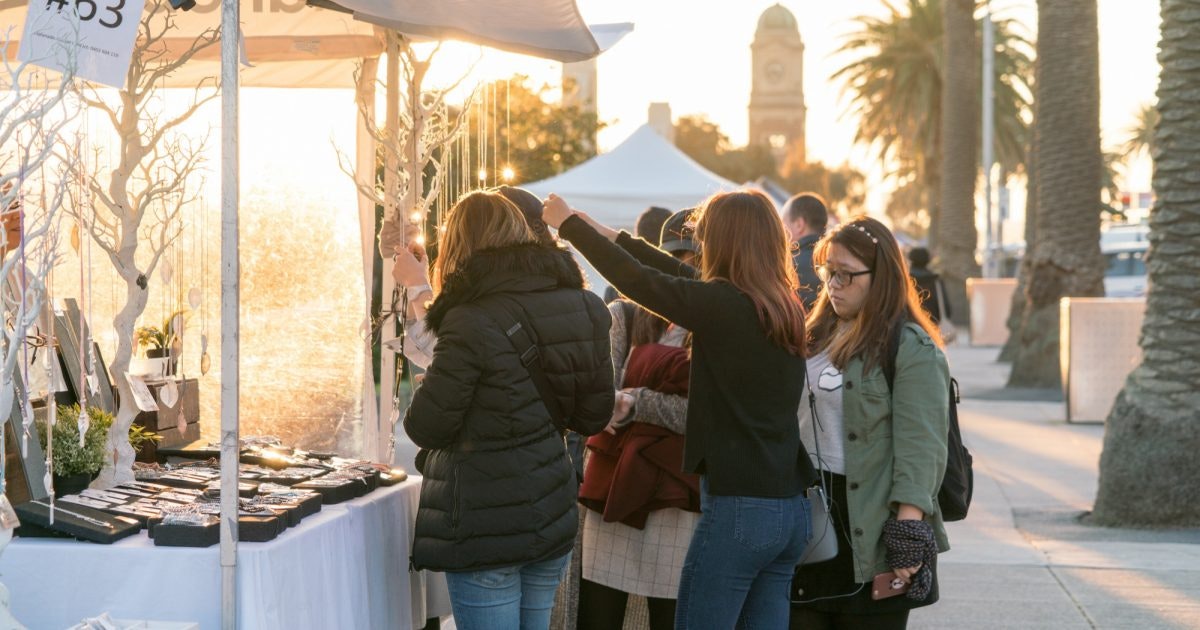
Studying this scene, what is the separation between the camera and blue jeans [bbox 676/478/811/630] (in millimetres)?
3619

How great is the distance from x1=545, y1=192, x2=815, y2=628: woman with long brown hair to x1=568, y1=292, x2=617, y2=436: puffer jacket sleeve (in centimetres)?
20

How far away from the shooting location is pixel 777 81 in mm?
157375

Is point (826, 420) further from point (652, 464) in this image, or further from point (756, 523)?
point (652, 464)

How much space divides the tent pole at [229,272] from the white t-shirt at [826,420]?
1539mm

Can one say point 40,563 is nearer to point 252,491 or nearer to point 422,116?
point 252,491

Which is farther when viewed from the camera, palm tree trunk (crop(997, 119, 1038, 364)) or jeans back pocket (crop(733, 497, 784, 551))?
palm tree trunk (crop(997, 119, 1038, 364))

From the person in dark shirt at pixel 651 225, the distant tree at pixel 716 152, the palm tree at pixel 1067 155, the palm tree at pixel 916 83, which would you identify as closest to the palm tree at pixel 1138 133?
the distant tree at pixel 716 152

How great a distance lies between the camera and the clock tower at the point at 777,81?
155625 millimetres

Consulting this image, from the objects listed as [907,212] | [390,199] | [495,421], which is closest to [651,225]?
[390,199]

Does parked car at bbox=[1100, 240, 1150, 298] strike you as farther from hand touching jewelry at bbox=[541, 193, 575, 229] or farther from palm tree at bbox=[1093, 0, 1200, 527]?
hand touching jewelry at bbox=[541, 193, 575, 229]

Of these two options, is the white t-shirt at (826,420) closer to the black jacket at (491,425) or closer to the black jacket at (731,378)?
the black jacket at (731,378)

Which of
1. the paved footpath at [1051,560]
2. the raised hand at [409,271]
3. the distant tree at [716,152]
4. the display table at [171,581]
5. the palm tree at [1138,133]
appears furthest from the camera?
the palm tree at [1138,133]

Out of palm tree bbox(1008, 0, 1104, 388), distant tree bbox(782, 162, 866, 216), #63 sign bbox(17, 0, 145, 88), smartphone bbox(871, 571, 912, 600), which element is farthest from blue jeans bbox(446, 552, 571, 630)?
distant tree bbox(782, 162, 866, 216)

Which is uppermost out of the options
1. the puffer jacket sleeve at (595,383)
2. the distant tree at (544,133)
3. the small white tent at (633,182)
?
the distant tree at (544,133)
